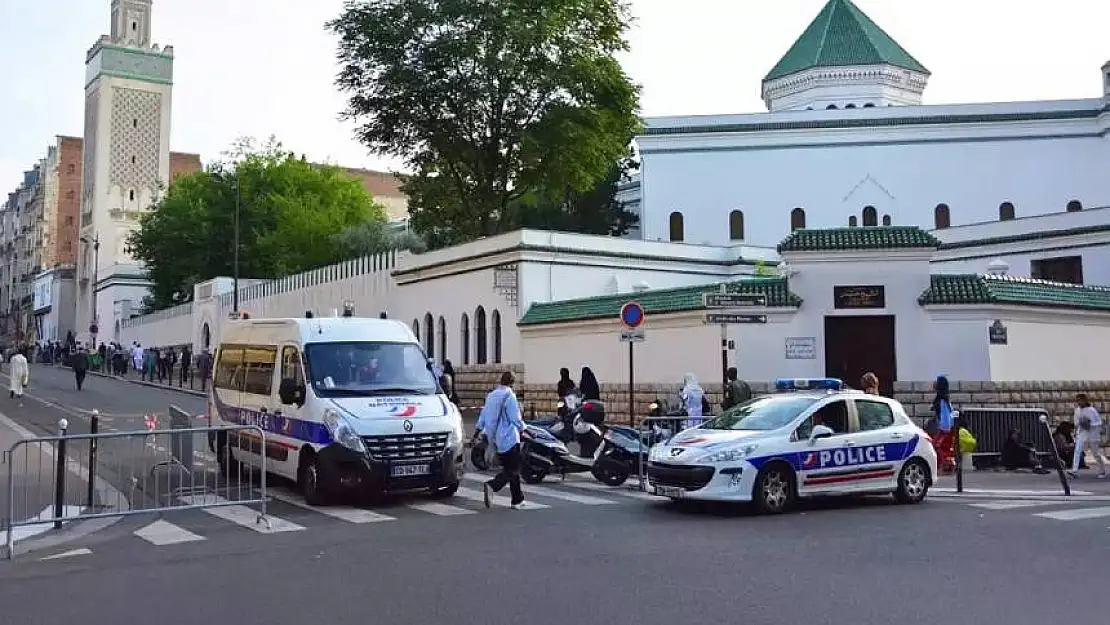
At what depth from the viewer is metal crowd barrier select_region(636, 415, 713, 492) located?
15234mm

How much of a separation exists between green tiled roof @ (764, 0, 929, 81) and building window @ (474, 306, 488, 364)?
29029 mm

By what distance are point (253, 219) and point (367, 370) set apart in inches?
1991

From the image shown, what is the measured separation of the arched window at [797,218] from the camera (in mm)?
48875

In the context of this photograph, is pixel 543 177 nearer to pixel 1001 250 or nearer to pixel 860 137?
pixel 1001 250

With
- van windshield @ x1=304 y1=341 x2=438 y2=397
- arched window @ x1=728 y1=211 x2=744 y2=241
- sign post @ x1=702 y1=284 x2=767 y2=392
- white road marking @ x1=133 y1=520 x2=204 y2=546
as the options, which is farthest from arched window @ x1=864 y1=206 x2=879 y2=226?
white road marking @ x1=133 y1=520 x2=204 y2=546

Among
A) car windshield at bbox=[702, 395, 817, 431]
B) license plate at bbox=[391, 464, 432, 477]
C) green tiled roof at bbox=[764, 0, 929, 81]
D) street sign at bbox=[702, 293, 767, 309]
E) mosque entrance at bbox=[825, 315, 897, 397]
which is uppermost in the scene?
green tiled roof at bbox=[764, 0, 929, 81]

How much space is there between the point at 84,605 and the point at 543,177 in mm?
29997

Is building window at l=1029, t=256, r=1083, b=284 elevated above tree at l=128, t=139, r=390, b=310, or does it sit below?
below

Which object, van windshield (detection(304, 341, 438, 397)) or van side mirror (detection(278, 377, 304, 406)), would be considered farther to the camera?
van windshield (detection(304, 341, 438, 397))

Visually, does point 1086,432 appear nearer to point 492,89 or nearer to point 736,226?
point 492,89

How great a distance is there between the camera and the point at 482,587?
25.5 feet

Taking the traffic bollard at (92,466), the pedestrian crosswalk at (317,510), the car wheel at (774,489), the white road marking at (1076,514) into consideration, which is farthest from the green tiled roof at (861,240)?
the traffic bollard at (92,466)

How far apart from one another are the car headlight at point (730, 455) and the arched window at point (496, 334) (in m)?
19.5

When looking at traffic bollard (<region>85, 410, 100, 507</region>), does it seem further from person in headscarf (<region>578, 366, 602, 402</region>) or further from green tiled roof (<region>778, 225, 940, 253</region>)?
green tiled roof (<region>778, 225, 940, 253</region>)
